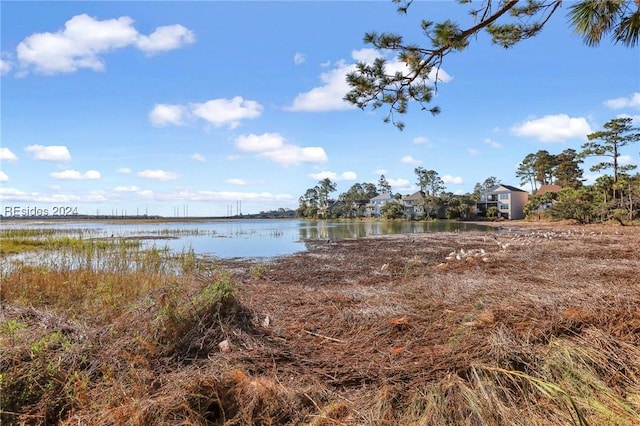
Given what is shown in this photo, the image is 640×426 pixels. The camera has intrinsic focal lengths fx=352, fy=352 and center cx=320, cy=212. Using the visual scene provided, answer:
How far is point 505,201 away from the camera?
2172 inches

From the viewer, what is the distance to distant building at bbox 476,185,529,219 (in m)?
54.3

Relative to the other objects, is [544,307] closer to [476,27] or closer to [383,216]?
[476,27]

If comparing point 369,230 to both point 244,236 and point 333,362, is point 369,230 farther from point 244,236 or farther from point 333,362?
point 333,362

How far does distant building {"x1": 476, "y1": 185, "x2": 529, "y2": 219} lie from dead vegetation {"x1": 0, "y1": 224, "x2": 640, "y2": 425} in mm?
55910

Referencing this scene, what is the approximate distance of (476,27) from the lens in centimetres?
376

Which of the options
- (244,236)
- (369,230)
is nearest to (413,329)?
(244,236)

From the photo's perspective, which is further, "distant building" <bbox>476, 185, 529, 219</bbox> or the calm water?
"distant building" <bbox>476, 185, 529, 219</bbox>

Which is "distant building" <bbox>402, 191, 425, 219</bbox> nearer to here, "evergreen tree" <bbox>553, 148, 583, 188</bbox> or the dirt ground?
"evergreen tree" <bbox>553, 148, 583, 188</bbox>

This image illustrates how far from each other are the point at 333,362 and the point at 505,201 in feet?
195

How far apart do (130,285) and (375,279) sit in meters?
5.22

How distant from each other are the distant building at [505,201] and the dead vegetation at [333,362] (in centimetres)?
5591

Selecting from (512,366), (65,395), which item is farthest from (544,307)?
(65,395)

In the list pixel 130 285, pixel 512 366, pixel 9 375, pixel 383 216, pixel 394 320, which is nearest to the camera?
→ pixel 9 375

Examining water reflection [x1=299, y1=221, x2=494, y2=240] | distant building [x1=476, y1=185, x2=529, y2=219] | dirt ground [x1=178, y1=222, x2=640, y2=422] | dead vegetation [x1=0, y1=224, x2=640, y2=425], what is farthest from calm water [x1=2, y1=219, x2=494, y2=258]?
distant building [x1=476, y1=185, x2=529, y2=219]
